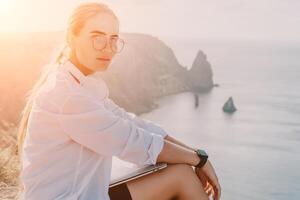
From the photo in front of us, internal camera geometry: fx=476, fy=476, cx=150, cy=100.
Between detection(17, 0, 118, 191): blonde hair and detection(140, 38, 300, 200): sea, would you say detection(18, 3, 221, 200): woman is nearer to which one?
detection(17, 0, 118, 191): blonde hair

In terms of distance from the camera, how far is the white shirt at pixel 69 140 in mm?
1842

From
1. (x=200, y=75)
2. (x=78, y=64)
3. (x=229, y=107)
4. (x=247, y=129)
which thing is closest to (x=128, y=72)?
(x=229, y=107)

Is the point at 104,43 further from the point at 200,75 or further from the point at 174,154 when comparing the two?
the point at 200,75

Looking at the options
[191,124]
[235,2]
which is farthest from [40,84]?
[235,2]

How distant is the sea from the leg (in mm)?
25020

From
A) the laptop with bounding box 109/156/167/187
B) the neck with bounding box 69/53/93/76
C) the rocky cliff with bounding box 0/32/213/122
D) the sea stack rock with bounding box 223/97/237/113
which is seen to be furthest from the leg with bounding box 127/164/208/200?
the sea stack rock with bounding box 223/97/237/113

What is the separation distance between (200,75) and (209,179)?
121398mm

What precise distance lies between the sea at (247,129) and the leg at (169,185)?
25.0 meters

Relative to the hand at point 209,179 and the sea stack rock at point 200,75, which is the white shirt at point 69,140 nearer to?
the hand at point 209,179

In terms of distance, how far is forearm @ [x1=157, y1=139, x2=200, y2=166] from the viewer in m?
2.15

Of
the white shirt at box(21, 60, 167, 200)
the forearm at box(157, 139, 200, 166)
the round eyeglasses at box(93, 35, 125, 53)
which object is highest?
the round eyeglasses at box(93, 35, 125, 53)

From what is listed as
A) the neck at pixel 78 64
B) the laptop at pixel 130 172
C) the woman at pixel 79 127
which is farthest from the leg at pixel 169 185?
the neck at pixel 78 64

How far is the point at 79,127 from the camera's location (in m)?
1.85

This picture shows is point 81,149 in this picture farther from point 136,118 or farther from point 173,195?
point 136,118
